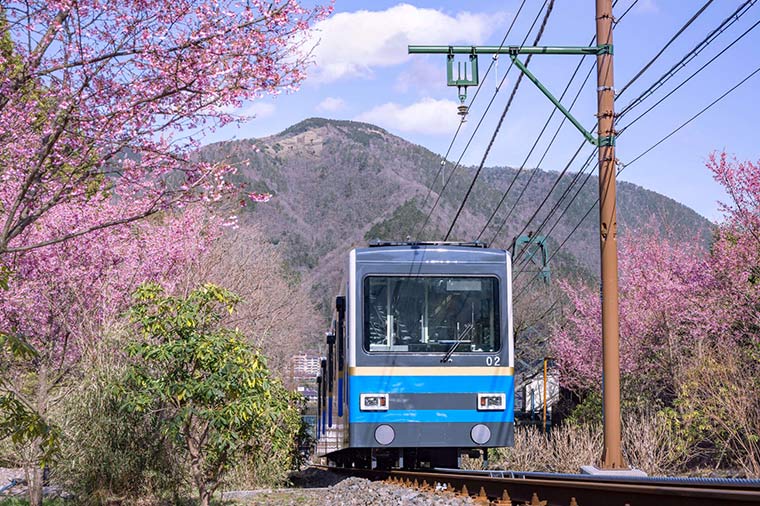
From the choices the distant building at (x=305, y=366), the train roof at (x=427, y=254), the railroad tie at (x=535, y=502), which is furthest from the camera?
the distant building at (x=305, y=366)

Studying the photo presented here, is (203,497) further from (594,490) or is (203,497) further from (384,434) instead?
(594,490)

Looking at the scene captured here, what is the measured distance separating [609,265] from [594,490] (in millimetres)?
5577

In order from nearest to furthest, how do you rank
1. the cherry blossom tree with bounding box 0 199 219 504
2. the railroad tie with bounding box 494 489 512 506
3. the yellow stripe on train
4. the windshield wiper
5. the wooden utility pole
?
the railroad tie with bounding box 494 489 512 506
the wooden utility pole
the yellow stripe on train
the windshield wiper
the cherry blossom tree with bounding box 0 199 219 504

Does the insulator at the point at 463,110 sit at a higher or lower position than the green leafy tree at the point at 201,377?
higher

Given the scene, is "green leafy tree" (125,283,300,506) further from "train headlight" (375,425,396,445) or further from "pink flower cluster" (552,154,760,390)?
"pink flower cluster" (552,154,760,390)

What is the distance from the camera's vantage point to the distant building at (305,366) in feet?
146

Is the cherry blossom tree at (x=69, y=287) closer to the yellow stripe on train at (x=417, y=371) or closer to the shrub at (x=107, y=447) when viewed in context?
the shrub at (x=107, y=447)

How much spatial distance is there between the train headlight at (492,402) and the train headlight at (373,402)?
1298 mm

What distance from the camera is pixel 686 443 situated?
56.4ft

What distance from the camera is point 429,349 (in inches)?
499

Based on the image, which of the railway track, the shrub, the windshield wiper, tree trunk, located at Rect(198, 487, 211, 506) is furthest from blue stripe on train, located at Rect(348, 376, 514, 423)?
the shrub

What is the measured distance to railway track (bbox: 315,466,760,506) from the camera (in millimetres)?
5355

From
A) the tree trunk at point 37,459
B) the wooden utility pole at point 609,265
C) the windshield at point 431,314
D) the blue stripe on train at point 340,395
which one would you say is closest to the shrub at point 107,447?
the tree trunk at point 37,459

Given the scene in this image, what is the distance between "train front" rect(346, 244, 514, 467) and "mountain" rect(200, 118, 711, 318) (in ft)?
276
